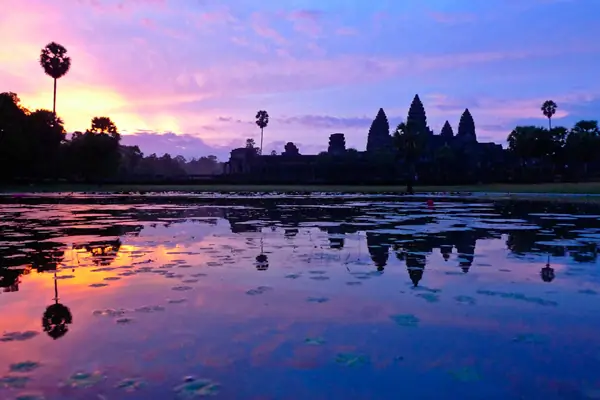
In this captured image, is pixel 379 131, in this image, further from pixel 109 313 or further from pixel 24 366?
pixel 24 366

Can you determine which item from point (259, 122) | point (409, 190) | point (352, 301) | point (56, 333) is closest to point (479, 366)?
point (352, 301)

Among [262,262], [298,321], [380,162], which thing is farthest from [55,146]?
[298,321]

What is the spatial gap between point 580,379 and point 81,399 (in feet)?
14.3

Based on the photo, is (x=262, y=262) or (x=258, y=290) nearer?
(x=258, y=290)

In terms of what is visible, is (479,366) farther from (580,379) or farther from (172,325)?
(172,325)

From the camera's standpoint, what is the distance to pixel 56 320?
7.24 metres

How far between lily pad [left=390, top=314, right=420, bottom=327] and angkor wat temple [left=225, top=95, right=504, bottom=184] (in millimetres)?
68278

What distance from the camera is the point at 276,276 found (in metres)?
10.2

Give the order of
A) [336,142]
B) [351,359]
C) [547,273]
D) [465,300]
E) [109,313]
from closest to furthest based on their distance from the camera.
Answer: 1. [351,359]
2. [109,313]
3. [465,300]
4. [547,273]
5. [336,142]

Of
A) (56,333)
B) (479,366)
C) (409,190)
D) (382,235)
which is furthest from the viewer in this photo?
(409,190)

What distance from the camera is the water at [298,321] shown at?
516cm

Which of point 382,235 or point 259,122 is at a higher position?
point 259,122

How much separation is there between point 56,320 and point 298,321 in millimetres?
3040

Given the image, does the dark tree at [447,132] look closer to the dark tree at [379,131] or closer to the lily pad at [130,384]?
the dark tree at [379,131]
